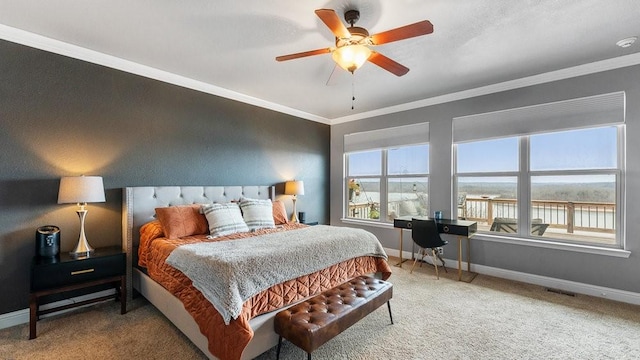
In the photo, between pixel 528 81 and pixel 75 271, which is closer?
pixel 75 271

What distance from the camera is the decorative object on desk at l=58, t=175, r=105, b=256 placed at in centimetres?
254

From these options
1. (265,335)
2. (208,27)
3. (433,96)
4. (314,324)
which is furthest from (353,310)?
(433,96)

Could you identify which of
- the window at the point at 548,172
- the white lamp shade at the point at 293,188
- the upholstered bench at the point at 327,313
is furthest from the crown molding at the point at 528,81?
the upholstered bench at the point at 327,313

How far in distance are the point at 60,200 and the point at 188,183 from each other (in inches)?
52.5

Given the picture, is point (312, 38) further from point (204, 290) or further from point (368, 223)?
point (368, 223)

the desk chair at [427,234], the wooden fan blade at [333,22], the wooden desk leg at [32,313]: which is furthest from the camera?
the desk chair at [427,234]

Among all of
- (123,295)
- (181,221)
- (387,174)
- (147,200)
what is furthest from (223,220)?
(387,174)

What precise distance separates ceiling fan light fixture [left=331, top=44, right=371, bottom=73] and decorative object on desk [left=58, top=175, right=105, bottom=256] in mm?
2570

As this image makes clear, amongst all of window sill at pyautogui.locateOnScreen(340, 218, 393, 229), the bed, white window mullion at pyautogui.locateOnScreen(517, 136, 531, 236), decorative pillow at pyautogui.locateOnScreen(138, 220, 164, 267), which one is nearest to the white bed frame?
the bed

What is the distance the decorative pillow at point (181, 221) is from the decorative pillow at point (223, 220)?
101 millimetres

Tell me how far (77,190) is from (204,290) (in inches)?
66.9

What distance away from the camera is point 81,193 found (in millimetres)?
2561

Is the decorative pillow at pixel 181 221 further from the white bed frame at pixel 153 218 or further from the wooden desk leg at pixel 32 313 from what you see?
the wooden desk leg at pixel 32 313

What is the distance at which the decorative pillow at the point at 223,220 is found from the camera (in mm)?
3129
